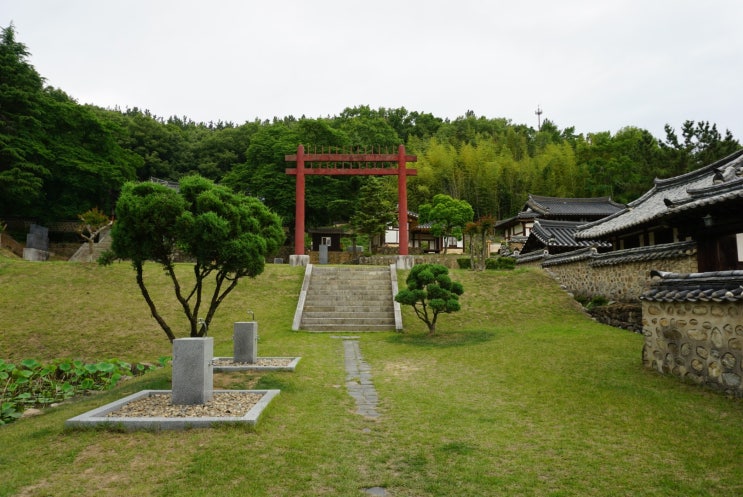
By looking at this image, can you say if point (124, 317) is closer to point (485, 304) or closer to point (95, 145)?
point (485, 304)

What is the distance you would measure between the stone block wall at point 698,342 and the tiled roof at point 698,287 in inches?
6.2

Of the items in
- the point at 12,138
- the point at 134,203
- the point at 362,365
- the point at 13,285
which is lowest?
the point at 362,365

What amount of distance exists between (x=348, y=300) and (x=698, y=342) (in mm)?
12132

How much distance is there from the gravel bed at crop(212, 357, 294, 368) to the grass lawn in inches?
16.7

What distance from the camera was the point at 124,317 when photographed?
1473 cm

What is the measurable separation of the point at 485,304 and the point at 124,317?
12775mm

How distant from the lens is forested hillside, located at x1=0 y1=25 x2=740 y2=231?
29406 mm

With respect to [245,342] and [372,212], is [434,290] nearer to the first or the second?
[245,342]

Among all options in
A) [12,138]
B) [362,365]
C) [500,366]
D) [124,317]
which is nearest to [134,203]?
[362,365]

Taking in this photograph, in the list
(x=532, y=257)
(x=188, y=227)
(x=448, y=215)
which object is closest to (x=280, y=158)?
(x=448, y=215)

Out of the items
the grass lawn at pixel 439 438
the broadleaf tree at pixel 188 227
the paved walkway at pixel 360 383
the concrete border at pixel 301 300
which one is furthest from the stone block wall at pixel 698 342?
the concrete border at pixel 301 300

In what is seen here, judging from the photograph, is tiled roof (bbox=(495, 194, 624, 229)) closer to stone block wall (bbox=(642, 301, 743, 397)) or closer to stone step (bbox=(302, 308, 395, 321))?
stone step (bbox=(302, 308, 395, 321))

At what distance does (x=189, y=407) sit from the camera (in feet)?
19.2

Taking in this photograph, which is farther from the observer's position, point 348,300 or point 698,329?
point 348,300
